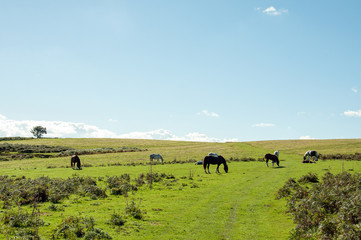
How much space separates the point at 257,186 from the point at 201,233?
48.8 ft

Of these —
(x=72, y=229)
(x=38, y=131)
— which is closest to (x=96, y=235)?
(x=72, y=229)

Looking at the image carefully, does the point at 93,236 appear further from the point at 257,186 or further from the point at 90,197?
the point at 257,186

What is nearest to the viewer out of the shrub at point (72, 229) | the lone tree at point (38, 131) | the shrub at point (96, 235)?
the shrub at point (96, 235)

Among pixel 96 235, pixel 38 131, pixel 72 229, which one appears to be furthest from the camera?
pixel 38 131

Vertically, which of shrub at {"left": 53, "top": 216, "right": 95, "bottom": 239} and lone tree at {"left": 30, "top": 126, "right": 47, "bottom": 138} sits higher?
lone tree at {"left": 30, "top": 126, "right": 47, "bottom": 138}

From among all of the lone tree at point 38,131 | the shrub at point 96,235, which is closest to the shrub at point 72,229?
the shrub at point 96,235

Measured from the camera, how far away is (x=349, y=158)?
53938 mm

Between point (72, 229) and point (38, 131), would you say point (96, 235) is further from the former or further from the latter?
point (38, 131)

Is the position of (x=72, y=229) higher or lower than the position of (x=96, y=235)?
higher

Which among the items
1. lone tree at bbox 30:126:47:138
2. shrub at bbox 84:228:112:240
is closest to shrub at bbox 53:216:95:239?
shrub at bbox 84:228:112:240

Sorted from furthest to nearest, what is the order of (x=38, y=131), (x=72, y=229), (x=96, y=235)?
(x=38, y=131), (x=72, y=229), (x=96, y=235)

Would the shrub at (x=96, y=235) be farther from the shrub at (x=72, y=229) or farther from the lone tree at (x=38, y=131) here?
the lone tree at (x=38, y=131)

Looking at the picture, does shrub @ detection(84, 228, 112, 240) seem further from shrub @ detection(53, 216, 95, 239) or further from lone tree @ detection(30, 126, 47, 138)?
lone tree @ detection(30, 126, 47, 138)

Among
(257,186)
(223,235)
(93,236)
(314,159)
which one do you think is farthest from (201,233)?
A: (314,159)
